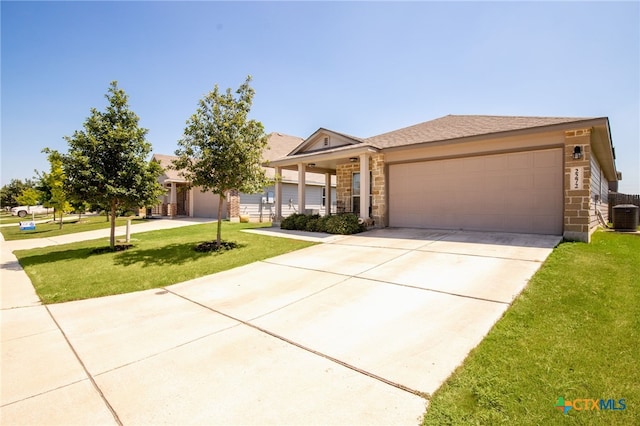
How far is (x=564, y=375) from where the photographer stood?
2.60 meters

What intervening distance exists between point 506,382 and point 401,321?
1439 millimetres

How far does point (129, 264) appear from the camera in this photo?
26.8ft

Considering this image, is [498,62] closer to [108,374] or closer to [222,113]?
[222,113]

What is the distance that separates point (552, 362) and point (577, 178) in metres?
7.83

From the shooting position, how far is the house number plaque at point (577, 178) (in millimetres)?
8211

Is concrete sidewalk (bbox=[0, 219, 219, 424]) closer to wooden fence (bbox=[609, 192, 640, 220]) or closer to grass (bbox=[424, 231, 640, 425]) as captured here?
grass (bbox=[424, 231, 640, 425])

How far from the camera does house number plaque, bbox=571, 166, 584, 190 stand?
26.9 ft

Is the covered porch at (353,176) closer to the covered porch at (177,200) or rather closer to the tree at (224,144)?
the tree at (224,144)

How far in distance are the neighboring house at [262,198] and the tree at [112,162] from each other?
8478 mm

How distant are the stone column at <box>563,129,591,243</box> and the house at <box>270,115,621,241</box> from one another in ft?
0.07

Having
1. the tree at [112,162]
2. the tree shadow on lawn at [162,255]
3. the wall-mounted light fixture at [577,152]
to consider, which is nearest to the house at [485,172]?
the wall-mounted light fixture at [577,152]

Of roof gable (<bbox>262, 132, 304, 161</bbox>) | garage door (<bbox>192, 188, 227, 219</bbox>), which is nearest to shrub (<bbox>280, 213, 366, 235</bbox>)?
roof gable (<bbox>262, 132, 304, 161</bbox>)

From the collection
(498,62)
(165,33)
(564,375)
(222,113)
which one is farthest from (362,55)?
(564,375)

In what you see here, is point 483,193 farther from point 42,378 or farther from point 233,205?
point 233,205
